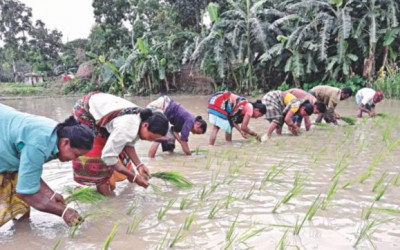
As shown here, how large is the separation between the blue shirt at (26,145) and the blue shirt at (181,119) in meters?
2.59

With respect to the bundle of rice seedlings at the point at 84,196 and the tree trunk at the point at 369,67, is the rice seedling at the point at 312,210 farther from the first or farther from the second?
the tree trunk at the point at 369,67

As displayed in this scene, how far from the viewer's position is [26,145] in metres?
2.17

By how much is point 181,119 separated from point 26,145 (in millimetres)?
2789

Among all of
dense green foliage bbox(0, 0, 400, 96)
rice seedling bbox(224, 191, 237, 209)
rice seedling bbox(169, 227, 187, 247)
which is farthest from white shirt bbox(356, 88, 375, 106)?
rice seedling bbox(169, 227, 187, 247)

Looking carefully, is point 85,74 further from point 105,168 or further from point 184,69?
point 105,168

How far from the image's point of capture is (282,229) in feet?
7.66

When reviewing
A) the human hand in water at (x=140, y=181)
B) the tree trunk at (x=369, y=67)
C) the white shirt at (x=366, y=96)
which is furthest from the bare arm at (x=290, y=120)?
the tree trunk at (x=369, y=67)

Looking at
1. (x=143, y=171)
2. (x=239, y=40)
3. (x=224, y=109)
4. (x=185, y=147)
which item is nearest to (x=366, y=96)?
(x=224, y=109)

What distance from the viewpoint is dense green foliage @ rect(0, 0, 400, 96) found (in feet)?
39.9

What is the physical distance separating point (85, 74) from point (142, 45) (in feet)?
24.1

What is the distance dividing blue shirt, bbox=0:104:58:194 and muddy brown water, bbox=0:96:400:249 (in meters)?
0.39

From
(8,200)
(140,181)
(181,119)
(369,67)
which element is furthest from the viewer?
(369,67)

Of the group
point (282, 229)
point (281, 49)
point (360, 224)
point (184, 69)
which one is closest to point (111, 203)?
point (282, 229)

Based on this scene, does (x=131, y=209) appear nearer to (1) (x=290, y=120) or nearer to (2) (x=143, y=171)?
(2) (x=143, y=171)
